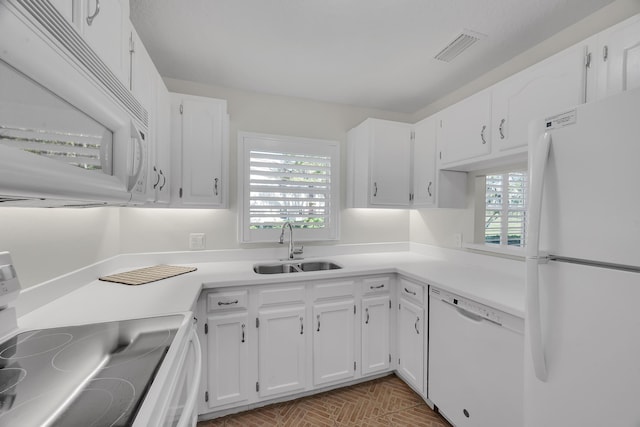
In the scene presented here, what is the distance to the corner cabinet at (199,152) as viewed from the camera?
1.91 m

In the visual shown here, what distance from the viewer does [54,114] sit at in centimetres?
53

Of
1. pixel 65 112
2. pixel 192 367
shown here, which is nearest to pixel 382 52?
pixel 65 112

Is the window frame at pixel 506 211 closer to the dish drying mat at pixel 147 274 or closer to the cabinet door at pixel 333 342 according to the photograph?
the cabinet door at pixel 333 342

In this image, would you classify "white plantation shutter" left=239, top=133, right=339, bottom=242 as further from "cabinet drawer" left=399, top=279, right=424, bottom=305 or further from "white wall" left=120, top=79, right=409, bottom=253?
"cabinet drawer" left=399, top=279, right=424, bottom=305

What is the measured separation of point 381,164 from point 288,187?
878 millimetres

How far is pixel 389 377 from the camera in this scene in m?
2.16

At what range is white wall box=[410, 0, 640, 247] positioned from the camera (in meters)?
1.42

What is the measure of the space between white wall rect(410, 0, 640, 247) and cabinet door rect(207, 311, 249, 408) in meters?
1.89

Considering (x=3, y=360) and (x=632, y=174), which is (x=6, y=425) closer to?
(x=3, y=360)

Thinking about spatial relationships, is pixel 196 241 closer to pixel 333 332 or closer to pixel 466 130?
pixel 333 332

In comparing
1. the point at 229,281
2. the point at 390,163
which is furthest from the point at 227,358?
the point at 390,163

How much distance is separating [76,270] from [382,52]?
2.33 metres

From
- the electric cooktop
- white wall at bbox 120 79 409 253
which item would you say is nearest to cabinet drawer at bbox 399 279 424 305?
white wall at bbox 120 79 409 253

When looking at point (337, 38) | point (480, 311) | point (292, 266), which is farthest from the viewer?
point (292, 266)
